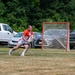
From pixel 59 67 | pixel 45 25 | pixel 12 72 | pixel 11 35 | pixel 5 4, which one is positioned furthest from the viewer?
pixel 5 4

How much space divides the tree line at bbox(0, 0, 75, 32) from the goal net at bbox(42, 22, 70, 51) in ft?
63.8

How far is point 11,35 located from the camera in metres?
40.6

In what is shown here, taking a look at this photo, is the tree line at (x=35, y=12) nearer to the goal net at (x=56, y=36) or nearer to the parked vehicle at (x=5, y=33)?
the parked vehicle at (x=5, y=33)

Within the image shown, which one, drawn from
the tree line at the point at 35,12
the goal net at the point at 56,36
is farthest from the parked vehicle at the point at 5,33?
the tree line at the point at 35,12

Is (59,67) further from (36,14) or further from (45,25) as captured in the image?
A: (36,14)

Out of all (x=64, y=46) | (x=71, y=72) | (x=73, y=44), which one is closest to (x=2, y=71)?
(x=71, y=72)

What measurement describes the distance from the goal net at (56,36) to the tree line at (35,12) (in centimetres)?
1946

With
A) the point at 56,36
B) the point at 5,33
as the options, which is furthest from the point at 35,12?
the point at 56,36

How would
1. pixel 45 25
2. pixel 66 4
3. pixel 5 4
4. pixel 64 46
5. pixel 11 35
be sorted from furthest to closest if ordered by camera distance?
pixel 66 4 → pixel 5 4 → pixel 11 35 → pixel 45 25 → pixel 64 46

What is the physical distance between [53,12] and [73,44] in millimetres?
26824

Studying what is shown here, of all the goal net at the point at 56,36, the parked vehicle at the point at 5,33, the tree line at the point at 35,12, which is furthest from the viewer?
the tree line at the point at 35,12

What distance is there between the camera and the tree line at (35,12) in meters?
56.8

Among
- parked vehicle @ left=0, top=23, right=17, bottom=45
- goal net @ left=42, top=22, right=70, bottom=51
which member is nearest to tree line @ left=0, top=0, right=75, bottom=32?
parked vehicle @ left=0, top=23, right=17, bottom=45

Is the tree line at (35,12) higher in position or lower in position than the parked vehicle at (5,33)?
higher
